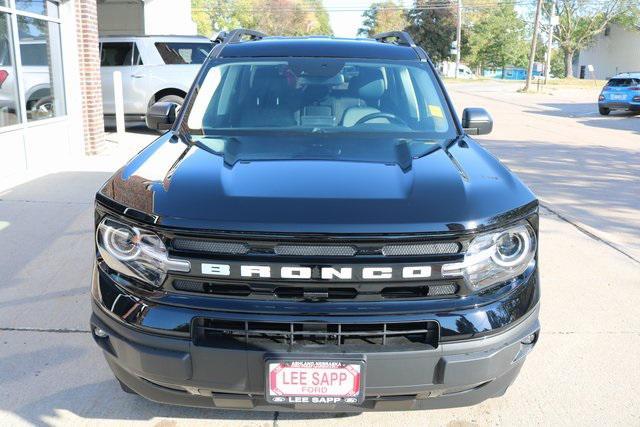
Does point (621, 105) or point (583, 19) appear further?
point (583, 19)

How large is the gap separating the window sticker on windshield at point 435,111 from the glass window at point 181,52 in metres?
9.63

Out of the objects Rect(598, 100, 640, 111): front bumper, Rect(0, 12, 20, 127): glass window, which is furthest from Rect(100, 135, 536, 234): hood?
Rect(598, 100, 640, 111): front bumper

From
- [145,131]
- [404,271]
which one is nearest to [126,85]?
[145,131]

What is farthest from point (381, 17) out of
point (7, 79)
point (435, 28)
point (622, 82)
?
point (7, 79)

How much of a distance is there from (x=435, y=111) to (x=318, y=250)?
6.00 ft

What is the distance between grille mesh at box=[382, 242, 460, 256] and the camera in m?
2.21

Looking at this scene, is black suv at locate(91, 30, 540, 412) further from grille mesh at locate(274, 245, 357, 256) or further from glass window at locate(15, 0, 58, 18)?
glass window at locate(15, 0, 58, 18)

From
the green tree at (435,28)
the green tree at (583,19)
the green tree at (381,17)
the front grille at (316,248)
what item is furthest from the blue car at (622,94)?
the green tree at (381,17)

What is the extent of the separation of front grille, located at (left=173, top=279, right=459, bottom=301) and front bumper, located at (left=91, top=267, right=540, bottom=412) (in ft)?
0.27

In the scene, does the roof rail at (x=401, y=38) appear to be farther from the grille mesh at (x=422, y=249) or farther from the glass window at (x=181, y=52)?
the glass window at (x=181, y=52)

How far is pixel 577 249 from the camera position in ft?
18.1

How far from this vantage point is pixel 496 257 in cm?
237

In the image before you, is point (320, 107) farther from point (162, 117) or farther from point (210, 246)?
point (210, 246)

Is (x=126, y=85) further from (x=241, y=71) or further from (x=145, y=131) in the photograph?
(x=241, y=71)
